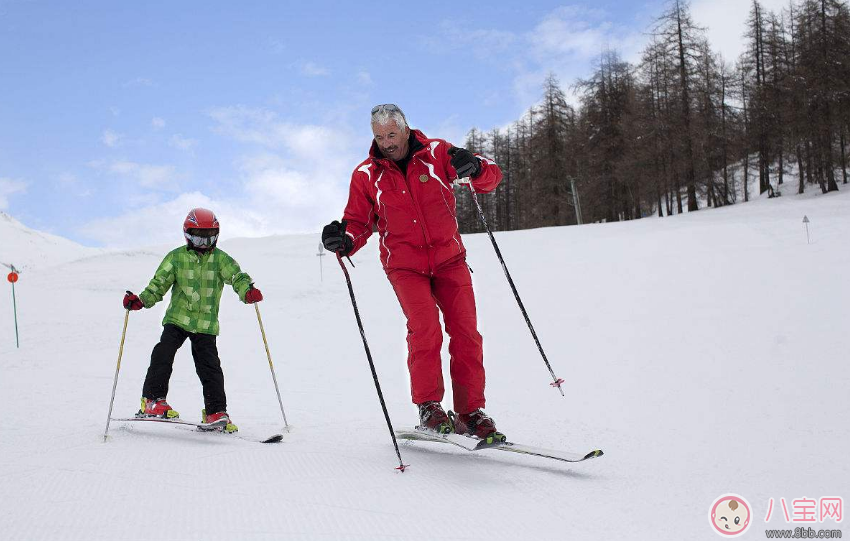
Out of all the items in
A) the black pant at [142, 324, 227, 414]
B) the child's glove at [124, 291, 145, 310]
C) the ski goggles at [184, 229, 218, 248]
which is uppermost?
the ski goggles at [184, 229, 218, 248]

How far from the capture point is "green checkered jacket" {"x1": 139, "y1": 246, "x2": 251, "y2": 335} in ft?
16.7

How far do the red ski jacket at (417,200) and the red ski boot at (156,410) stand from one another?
225cm

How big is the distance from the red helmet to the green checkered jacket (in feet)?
0.30

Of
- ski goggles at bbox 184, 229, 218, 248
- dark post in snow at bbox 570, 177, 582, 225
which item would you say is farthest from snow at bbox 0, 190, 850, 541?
dark post in snow at bbox 570, 177, 582, 225

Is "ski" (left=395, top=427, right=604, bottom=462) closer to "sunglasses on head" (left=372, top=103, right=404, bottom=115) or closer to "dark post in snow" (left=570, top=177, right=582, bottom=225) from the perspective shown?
"sunglasses on head" (left=372, top=103, right=404, bottom=115)

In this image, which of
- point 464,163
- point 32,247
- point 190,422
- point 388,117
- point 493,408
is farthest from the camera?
point 32,247

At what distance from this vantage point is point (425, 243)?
4.14 meters

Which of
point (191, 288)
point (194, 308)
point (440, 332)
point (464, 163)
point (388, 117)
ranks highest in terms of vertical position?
point (388, 117)

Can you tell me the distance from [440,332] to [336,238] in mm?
950

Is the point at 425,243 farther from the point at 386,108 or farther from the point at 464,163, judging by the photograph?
the point at 386,108

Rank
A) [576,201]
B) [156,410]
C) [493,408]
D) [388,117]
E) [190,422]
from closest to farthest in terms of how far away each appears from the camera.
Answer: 1. [388,117]
2. [190,422]
3. [156,410]
4. [493,408]
5. [576,201]

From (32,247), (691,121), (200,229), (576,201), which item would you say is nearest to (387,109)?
(200,229)

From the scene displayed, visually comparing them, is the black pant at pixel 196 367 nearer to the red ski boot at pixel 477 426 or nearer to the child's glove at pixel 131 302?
the child's glove at pixel 131 302

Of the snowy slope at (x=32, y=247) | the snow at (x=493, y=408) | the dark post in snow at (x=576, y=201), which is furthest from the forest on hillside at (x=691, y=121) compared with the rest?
the snowy slope at (x=32, y=247)
